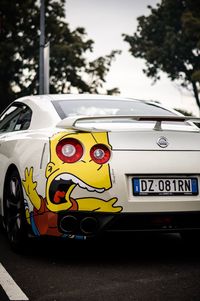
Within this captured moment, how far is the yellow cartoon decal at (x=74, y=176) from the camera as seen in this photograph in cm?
414

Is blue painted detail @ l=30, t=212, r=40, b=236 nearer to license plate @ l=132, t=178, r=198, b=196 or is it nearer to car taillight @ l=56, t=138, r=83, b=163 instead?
car taillight @ l=56, t=138, r=83, b=163

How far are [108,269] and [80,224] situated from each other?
0.40 metres

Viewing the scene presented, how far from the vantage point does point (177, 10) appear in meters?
35.0

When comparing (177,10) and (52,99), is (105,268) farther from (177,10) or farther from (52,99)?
(177,10)

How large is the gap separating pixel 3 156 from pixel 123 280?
193 cm

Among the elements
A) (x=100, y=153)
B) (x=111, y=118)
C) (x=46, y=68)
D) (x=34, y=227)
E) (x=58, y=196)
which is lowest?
(x=34, y=227)

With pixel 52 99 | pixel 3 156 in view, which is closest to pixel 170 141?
pixel 52 99

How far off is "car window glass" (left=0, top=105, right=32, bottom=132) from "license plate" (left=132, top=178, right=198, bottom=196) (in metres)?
1.42

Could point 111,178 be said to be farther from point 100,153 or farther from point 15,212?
point 15,212

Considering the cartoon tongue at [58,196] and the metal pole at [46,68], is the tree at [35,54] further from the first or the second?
the cartoon tongue at [58,196]

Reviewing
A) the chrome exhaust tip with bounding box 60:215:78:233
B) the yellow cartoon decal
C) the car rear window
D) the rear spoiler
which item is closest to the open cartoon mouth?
the yellow cartoon decal

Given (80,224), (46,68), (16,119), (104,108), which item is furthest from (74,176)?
(46,68)

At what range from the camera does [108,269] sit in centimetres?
423

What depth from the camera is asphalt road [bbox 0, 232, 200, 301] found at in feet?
11.7
